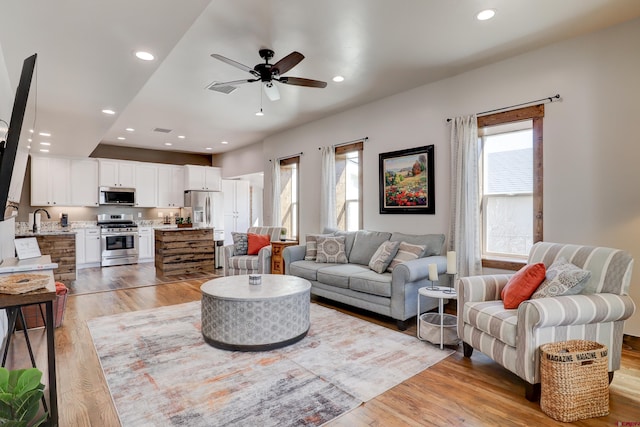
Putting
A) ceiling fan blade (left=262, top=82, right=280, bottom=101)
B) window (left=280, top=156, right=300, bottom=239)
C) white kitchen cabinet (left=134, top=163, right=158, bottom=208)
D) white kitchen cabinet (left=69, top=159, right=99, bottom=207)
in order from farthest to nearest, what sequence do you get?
white kitchen cabinet (left=134, top=163, right=158, bottom=208) → white kitchen cabinet (left=69, top=159, right=99, bottom=207) → window (left=280, top=156, right=300, bottom=239) → ceiling fan blade (left=262, top=82, right=280, bottom=101)

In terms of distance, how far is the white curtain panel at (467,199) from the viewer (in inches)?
152

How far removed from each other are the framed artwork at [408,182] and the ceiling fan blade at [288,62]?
220 centimetres

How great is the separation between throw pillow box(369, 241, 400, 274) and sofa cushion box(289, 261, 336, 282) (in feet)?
2.33

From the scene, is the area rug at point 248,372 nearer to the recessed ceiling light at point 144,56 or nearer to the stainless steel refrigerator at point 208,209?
the recessed ceiling light at point 144,56

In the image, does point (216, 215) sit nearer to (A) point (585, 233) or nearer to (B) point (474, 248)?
(B) point (474, 248)

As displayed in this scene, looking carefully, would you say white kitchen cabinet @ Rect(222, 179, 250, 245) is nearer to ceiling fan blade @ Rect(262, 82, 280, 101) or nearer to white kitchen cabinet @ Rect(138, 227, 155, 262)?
white kitchen cabinet @ Rect(138, 227, 155, 262)

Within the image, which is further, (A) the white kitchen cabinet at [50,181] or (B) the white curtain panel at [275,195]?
(A) the white kitchen cabinet at [50,181]

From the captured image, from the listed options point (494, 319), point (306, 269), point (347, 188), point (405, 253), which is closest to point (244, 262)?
point (306, 269)

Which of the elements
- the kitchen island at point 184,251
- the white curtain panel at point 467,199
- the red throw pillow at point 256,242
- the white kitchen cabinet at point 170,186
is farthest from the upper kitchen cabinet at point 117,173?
the white curtain panel at point 467,199

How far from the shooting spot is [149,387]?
7.75ft

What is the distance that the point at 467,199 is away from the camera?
154 inches

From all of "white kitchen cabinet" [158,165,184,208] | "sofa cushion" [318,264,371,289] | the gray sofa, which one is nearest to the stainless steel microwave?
"white kitchen cabinet" [158,165,184,208]

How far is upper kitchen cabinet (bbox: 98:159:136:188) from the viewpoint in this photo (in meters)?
7.89

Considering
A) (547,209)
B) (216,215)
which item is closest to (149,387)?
(547,209)
